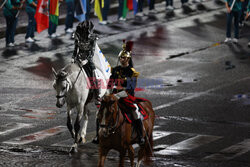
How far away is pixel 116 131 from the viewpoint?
40.1 feet

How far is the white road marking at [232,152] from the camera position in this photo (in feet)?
46.7

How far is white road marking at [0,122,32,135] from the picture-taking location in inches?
651

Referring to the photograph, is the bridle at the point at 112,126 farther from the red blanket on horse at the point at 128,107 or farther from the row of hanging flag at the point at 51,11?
the row of hanging flag at the point at 51,11

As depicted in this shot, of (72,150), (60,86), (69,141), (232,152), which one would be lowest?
(69,141)

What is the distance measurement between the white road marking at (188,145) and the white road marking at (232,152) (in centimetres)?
64

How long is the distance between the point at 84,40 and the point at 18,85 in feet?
20.0

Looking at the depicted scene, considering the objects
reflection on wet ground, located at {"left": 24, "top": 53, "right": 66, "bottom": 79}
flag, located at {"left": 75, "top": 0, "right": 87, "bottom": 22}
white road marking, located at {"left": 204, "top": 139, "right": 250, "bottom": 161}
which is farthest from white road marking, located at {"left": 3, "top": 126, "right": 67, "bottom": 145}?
flag, located at {"left": 75, "top": 0, "right": 87, "bottom": 22}

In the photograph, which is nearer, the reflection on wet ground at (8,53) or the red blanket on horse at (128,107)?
the red blanket on horse at (128,107)

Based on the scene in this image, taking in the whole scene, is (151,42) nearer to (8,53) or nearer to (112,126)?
(8,53)

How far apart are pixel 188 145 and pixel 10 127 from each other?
14.7 ft

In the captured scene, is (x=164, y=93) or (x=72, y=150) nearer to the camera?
(x=72, y=150)

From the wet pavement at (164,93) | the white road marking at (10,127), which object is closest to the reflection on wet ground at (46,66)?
the wet pavement at (164,93)

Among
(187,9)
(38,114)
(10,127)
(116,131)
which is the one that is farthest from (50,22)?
(116,131)

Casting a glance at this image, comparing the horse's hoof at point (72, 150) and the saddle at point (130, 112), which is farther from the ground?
the saddle at point (130, 112)
